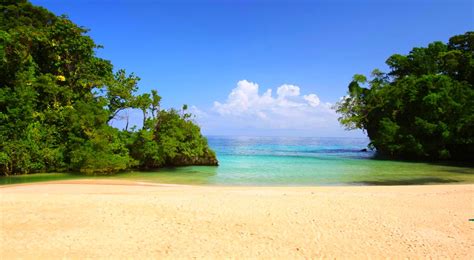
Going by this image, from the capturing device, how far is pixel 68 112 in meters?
23.8

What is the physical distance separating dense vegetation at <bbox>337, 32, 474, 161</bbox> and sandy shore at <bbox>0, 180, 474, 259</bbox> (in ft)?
93.8

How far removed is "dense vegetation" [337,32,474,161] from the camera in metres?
35.6

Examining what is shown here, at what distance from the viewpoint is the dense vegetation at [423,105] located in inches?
1400

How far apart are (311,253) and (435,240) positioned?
3.15 meters

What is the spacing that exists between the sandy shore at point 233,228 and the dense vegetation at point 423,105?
28.6 m

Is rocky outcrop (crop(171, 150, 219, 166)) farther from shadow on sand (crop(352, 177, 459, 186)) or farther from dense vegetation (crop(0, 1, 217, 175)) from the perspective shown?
shadow on sand (crop(352, 177, 459, 186))

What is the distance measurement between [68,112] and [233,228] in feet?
66.2

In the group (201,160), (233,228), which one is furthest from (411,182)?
(201,160)

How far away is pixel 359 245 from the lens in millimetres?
7043

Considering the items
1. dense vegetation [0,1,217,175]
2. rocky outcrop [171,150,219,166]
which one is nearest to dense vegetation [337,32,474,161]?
rocky outcrop [171,150,219,166]

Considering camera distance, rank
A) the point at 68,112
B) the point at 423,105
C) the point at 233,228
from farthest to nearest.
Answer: the point at 423,105
the point at 68,112
the point at 233,228

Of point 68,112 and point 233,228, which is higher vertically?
point 68,112

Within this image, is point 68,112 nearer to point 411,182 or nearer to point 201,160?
point 201,160

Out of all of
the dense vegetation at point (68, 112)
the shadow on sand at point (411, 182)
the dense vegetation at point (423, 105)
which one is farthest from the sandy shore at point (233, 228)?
the dense vegetation at point (423, 105)
